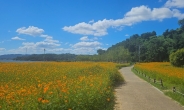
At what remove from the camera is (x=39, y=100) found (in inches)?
186

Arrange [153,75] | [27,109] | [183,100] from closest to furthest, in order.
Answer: [27,109] < [183,100] < [153,75]

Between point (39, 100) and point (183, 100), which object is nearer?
point (39, 100)

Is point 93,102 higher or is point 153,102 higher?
point 93,102

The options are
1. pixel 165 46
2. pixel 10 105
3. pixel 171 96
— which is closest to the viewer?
pixel 10 105

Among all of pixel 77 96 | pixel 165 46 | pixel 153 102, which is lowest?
pixel 153 102

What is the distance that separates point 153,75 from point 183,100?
12985 mm

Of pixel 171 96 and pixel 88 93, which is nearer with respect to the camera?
pixel 88 93

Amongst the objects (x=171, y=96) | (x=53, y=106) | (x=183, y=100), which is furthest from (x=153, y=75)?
(x=53, y=106)

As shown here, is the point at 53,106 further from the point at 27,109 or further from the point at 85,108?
the point at 85,108


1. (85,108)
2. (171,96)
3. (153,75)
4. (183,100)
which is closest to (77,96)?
(85,108)

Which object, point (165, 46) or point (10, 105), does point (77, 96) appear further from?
point (165, 46)


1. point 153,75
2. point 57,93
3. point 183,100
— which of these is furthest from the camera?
point 153,75

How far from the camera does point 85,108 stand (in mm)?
6035

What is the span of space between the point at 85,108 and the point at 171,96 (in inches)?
322
